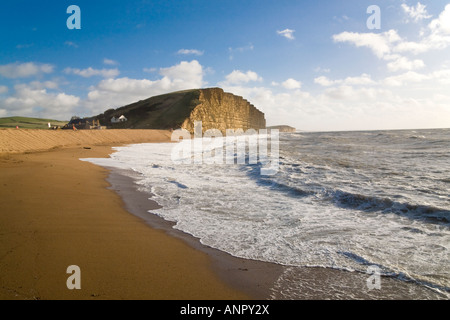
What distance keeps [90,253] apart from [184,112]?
2500 inches

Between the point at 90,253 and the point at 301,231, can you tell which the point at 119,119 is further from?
the point at 301,231

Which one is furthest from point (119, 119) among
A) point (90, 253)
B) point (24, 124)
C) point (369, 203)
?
point (90, 253)

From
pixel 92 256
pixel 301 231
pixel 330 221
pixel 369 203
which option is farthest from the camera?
pixel 369 203

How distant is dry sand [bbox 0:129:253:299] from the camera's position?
Result: 2.38 metres

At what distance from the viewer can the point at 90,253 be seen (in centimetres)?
308

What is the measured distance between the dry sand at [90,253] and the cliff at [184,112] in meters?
54.2

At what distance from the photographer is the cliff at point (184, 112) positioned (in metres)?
63.5

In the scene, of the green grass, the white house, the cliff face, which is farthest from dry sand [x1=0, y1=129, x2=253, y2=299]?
the white house

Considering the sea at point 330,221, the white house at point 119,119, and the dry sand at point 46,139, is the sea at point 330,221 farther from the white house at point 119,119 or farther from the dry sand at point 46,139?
the white house at point 119,119

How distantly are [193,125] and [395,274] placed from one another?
61.5m

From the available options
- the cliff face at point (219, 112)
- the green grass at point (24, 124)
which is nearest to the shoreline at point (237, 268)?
the cliff face at point (219, 112)
